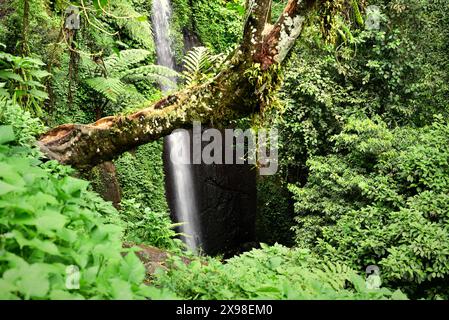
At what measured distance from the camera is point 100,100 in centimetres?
968

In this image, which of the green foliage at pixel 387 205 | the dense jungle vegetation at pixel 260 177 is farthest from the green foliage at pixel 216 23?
the green foliage at pixel 387 205

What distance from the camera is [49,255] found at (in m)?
2.20

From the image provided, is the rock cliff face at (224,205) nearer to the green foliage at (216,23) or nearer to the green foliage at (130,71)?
the green foliage at (130,71)

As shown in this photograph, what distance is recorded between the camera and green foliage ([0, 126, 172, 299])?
6.14ft

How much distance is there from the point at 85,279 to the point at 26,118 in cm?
338

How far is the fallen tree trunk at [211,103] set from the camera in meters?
4.43

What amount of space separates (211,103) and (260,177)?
26.0ft

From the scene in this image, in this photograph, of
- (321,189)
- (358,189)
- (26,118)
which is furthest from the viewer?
(321,189)

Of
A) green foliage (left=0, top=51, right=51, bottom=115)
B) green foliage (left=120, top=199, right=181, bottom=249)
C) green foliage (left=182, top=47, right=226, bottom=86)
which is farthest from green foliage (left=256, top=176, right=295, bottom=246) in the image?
green foliage (left=0, top=51, right=51, bottom=115)

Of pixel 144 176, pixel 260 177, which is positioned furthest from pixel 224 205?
pixel 144 176

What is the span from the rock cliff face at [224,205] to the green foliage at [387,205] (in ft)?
10.4

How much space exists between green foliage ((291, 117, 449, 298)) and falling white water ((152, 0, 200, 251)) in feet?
10.8

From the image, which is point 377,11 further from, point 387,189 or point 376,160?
point 387,189
